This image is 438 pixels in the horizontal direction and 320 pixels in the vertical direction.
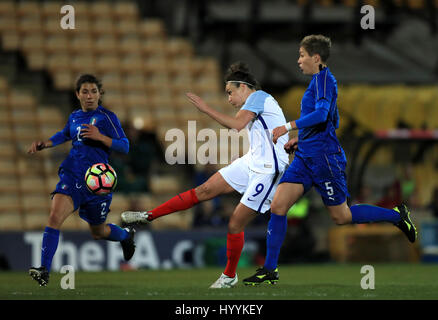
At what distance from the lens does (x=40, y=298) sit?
6.94 m

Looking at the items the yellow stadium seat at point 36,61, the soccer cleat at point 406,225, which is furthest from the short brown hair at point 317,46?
the yellow stadium seat at point 36,61

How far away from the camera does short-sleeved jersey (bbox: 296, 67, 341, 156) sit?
24.8 feet

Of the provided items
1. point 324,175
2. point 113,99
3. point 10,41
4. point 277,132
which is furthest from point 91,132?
point 10,41

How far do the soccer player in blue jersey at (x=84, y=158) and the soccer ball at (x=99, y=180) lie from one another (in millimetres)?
160

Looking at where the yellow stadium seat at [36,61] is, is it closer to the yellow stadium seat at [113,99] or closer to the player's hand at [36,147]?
the yellow stadium seat at [113,99]

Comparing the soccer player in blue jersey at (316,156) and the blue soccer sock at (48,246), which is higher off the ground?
the soccer player in blue jersey at (316,156)

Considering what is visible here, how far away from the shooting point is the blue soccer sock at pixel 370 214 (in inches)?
309

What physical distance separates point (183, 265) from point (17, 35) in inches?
252

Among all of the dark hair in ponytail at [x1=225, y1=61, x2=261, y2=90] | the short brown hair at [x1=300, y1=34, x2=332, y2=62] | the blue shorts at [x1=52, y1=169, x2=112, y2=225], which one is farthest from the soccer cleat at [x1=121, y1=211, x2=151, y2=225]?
the short brown hair at [x1=300, y1=34, x2=332, y2=62]

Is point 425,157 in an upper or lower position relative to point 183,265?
upper

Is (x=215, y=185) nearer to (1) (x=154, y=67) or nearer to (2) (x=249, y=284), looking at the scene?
(2) (x=249, y=284)

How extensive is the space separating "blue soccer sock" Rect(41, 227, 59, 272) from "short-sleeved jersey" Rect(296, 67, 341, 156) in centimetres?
239

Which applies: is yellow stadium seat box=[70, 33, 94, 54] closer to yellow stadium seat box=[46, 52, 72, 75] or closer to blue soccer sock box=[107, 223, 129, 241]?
yellow stadium seat box=[46, 52, 72, 75]
